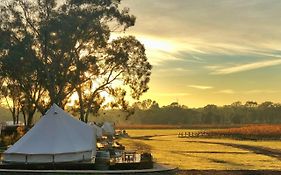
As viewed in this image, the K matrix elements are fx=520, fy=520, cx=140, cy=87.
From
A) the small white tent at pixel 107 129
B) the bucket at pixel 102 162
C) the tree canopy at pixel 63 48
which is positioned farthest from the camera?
the small white tent at pixel 107 129

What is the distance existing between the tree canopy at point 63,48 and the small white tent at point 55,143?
2010 cm

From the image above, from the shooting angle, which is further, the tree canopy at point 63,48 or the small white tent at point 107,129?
the small white tent at point 107,129

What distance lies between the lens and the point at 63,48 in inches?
2039

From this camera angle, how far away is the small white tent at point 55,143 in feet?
98.9

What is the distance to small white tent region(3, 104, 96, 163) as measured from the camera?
30.2 m

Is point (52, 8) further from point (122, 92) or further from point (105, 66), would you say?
point (122, 92)

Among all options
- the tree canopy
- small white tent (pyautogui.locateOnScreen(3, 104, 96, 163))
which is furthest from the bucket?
the tree canopy

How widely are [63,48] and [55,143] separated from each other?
2221 centimetres

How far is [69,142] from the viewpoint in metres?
31.2

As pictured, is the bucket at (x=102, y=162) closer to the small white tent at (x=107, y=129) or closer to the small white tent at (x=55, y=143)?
the small white tent at (x=55, y=143)

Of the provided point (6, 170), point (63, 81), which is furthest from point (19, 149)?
point (63, 81)

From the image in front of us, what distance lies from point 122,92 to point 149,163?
2883cm

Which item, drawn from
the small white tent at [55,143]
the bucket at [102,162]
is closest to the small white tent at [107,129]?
the small white tent at [55,143]

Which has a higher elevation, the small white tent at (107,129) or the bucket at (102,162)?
the small white tent at (107,129)
